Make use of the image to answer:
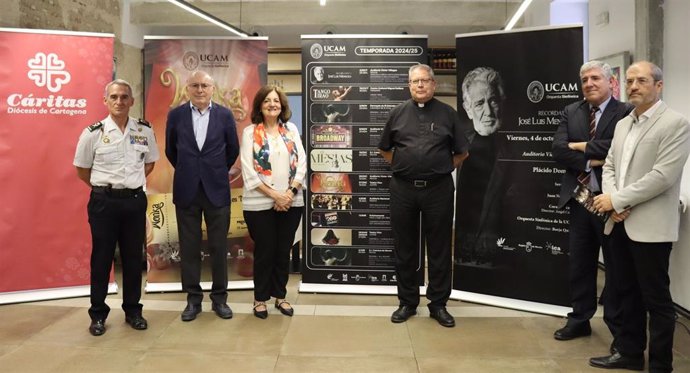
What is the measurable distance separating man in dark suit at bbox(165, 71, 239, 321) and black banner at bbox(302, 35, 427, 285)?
0.88 meters

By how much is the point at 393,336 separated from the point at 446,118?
5.10 feet

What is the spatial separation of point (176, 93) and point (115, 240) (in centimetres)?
148

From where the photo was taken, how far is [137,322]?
360 centimetres

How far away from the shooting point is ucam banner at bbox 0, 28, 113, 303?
13.4 feet

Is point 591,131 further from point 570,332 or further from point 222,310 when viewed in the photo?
point 222,310

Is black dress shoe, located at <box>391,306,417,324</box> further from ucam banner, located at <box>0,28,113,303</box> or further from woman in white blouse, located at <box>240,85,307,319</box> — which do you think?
ucam banner, located at <box>0,28,113,303</box>

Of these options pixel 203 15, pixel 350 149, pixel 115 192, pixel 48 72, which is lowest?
pixel 115 192

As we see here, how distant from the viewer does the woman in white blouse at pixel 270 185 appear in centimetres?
371

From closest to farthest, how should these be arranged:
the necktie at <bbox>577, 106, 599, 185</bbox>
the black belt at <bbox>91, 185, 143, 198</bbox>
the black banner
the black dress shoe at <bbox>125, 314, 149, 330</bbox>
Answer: the necktie at <bbox>577, 106, 599, 185</bbox>
the black belt at <bbox>91, 185, 143, 198</bbox>
the black dress shoe at <bbox>125, 314, 149, 330</bbox>
the black banner

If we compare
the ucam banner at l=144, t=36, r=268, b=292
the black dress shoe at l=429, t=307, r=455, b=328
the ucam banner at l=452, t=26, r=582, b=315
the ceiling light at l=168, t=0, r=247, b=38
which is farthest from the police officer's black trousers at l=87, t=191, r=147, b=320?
the ceiling light at l=168, t=0, r=247, b=38

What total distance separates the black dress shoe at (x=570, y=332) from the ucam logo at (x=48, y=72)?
4.16 meters

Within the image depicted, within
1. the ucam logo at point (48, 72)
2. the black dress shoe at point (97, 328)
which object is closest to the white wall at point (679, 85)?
the black dress shoe at point (97, 328)

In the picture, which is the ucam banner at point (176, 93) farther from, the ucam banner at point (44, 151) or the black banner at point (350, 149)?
the black banner at point (350, 149)

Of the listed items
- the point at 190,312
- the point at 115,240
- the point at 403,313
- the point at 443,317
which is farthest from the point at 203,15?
the point at 443,317
